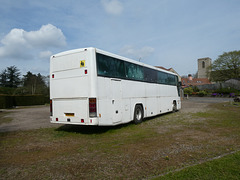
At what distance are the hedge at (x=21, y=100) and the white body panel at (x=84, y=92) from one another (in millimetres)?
22538

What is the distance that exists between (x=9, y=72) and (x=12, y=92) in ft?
69.1

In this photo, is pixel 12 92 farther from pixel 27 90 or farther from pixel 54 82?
pixel 54 82

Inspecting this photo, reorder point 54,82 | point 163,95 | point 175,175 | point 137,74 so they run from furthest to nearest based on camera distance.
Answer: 1. point 163,95
2. point 137,74
3. point 54,82
4. point 175,175

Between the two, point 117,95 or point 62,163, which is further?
point 117,95

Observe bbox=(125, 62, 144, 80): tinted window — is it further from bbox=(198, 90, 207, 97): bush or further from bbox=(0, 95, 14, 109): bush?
bbox=(198, 90, 207, 97): bush

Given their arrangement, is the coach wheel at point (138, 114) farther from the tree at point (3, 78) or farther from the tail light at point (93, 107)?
the tree at point (3, 78)

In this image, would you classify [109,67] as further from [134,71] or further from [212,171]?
[212,171]

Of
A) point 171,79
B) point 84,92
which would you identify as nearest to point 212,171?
point 84,92

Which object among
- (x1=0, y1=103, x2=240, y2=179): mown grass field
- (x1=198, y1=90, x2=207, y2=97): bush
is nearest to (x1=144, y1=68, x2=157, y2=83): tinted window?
(x1=0, y1=103, x2=240, y2=179): mown grass field

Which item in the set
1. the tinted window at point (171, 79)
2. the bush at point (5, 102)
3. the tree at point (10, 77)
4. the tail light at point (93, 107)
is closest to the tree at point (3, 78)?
the tree at point (10, 77)

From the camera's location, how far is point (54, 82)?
25.5ft

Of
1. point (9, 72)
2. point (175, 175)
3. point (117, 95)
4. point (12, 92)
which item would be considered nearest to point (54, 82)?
point (117, 95)

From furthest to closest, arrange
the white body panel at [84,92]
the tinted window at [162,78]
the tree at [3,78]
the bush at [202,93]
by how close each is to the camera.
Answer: the tree at [3,78] → the bush at [202,93] → the tinted window at [162,78] → the white body panel at [84,92]

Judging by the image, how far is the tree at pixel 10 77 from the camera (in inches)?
2095
